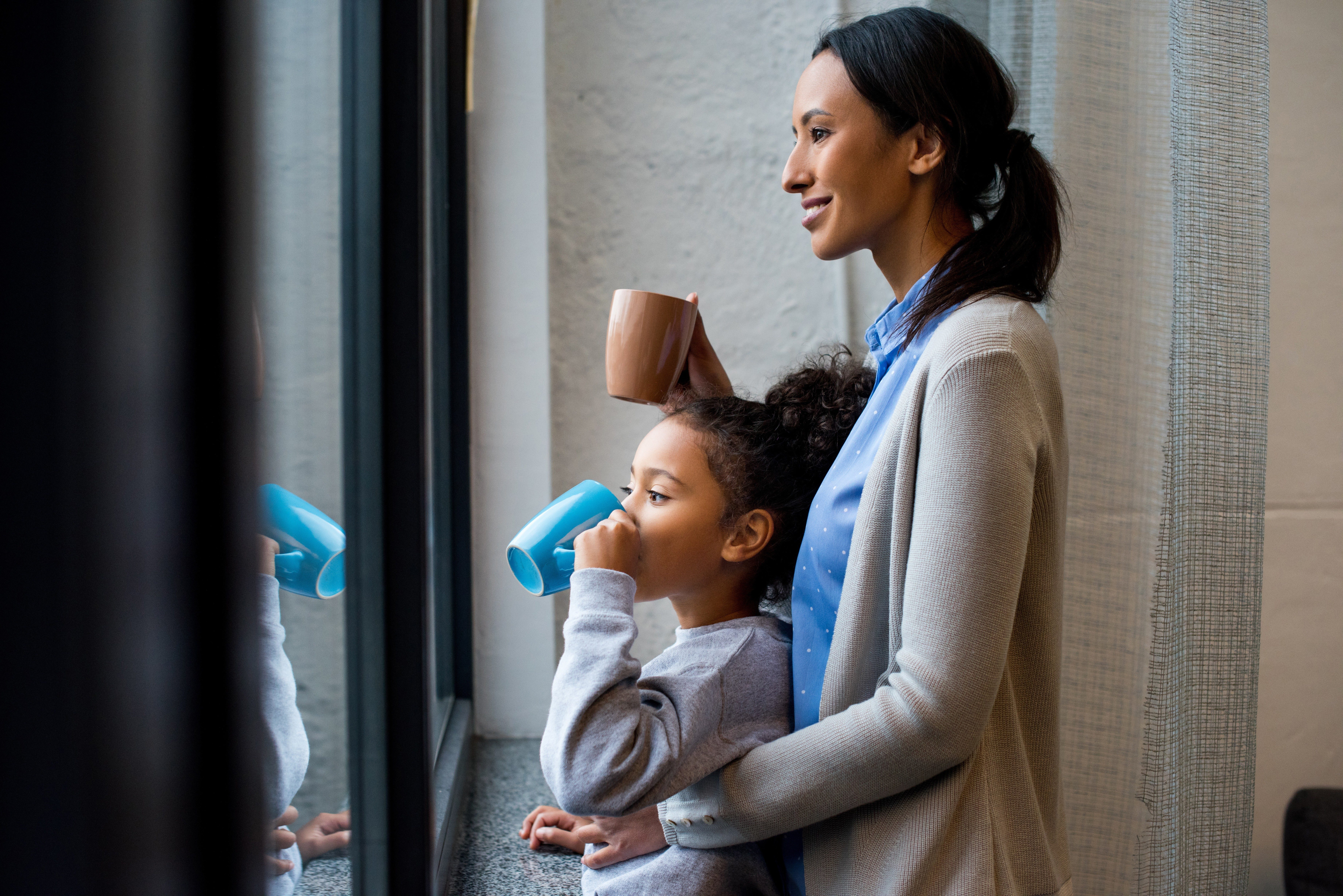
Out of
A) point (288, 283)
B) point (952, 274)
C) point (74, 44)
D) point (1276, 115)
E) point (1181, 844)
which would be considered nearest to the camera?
point (74, 44)

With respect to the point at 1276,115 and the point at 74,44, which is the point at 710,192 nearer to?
the point at 1276,115

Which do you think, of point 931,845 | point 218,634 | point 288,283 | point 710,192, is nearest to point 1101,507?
point 931,845

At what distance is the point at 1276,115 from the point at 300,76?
66.9 inches

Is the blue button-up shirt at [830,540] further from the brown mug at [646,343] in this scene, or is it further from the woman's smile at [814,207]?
the brown mug at [646,343]

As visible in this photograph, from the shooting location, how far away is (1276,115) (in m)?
1.52

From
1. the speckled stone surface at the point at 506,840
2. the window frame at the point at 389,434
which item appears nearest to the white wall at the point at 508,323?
the speckled stone surface at the point at 506,840

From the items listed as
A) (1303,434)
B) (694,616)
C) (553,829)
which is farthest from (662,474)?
(1303,434)

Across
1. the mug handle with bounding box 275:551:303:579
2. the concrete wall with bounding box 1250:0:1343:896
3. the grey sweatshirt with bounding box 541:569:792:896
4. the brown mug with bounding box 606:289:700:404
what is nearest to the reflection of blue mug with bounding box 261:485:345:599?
the mug handle with bounding box 275:551:303:579

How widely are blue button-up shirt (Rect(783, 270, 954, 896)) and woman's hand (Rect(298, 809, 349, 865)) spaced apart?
0.37 metres

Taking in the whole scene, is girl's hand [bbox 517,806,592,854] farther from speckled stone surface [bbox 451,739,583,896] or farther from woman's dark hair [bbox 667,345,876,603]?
woman's dark hair [bbox 667,345,876,603]

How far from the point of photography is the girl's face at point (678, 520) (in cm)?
83

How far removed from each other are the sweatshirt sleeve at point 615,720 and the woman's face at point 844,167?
39cm

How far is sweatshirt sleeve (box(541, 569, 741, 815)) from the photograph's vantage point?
660mm

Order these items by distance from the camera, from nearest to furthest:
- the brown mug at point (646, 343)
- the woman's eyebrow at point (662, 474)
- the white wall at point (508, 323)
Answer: the woman's eyebrow at point (662, 474), the brown mug at point (646, 343), the white wall at point (508, 323)
